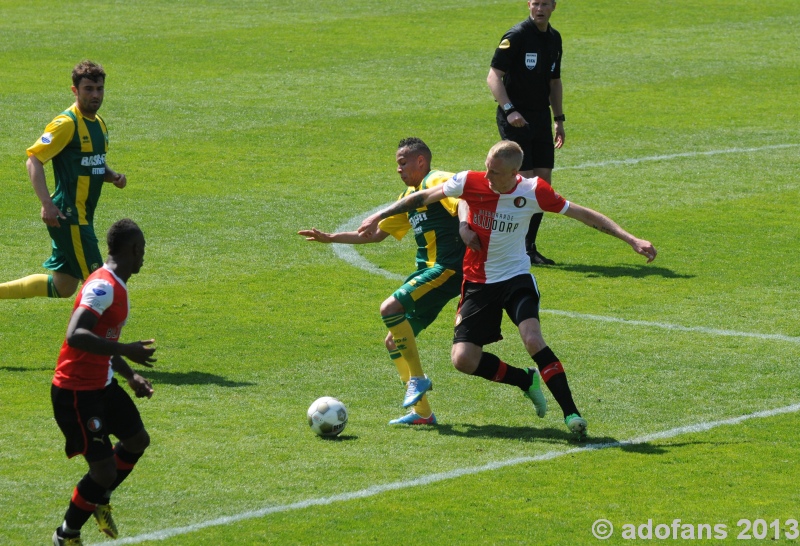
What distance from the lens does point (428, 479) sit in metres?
8.09

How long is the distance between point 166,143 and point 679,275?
922 cm

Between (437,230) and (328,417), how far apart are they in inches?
71.9

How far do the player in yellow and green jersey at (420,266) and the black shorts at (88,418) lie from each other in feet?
8.89

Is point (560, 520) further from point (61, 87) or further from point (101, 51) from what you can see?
point (101, 51)

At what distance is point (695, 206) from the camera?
16922mm

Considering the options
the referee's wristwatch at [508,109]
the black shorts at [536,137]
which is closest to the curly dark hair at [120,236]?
the referee's wristwatch at [508,109]

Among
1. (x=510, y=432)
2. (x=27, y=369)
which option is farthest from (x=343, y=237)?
(x=27, y=369)

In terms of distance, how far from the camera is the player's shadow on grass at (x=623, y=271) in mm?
13977

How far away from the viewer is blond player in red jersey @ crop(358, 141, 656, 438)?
9.07 meters

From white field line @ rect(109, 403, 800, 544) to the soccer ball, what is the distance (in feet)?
3.13

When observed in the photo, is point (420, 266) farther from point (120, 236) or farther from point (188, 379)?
point (120, 236)

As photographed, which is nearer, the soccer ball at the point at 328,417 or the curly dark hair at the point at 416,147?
the soccer ball at the point at 328,417

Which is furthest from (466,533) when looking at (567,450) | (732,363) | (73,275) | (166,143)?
(166,143)

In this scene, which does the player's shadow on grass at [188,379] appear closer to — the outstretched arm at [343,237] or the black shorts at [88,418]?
the outstretched arm at [343,237]
